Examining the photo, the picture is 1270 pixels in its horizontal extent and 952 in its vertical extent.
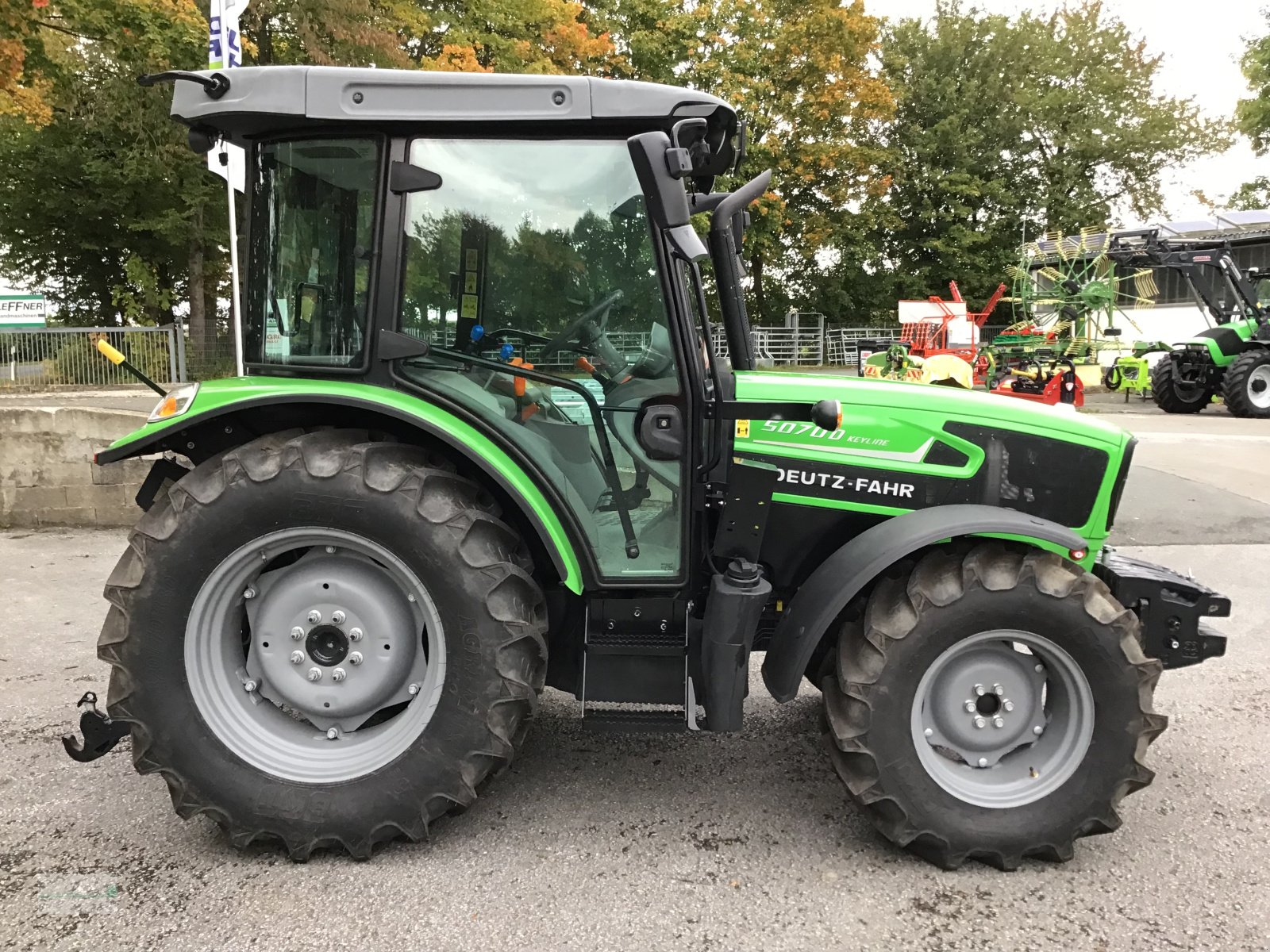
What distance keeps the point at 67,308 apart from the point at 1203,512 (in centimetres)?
2452

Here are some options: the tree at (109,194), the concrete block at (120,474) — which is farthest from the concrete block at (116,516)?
the tree at (109,194)

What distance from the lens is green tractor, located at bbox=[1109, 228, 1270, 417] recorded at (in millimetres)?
14383

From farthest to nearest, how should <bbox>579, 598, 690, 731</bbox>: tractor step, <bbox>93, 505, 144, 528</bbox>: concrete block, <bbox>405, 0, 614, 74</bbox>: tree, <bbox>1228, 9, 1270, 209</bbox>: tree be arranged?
<bbox>1228, 9, 1270, 209</bbox>: tree
<bbox>405, 0, 614, 74</bbox>: tree
<bbox>93, 505, 144, 528</bbox>: concrete block
<bbox>579, 598, 690, 731</bbox>: tractor step

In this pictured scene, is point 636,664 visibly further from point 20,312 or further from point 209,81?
point 20,312

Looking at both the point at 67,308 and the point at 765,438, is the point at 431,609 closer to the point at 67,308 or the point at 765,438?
the point at 765,438

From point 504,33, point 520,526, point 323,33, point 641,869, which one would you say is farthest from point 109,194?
point 641,869

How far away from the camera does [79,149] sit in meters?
18.5

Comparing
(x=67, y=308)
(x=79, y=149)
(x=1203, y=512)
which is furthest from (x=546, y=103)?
(x=67, y=308)

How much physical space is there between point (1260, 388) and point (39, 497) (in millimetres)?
17238

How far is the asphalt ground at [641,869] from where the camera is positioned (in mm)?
2217

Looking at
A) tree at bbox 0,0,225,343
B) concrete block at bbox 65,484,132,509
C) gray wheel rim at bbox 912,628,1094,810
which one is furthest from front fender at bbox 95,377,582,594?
tree at bbox 0,0,225,343

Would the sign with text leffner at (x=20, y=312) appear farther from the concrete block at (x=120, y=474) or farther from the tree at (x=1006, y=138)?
the tree at (x=1006, y=138)

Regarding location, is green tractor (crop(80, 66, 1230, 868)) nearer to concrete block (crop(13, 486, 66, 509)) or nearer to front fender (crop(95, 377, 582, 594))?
front fender (crop(95, 377, 582, 594))

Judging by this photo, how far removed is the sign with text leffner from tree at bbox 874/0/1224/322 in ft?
77.1
